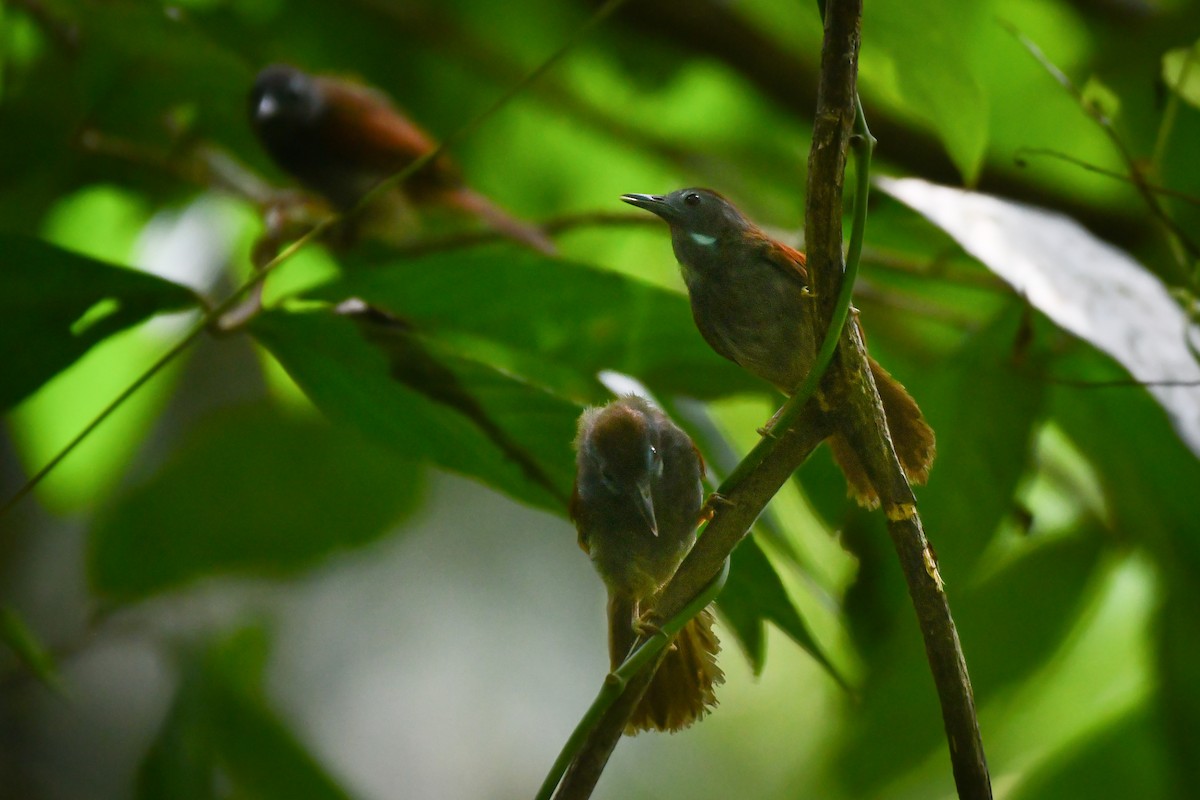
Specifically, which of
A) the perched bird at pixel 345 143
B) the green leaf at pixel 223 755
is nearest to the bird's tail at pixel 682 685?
the green leaf at pixel 223 755

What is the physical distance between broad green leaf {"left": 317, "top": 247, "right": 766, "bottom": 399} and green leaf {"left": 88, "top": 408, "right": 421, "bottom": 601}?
0.64 meters

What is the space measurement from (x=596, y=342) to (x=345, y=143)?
75 centimetres

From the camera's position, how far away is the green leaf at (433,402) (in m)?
0.62

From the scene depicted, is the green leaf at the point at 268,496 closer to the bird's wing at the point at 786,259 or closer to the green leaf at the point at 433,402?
the green leaf at the point at 433,402

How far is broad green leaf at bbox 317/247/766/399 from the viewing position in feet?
2.41

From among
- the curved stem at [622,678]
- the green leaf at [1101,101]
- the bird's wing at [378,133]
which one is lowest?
the curved stem at [622,678]

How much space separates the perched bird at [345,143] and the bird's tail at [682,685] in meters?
0.79

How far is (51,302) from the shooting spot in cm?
71

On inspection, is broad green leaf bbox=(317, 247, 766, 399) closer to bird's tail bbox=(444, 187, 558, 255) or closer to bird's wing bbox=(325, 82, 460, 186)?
bird's tail bbox=(444, 187, 558, 255)

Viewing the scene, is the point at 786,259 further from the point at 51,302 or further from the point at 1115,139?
the point at 51,302

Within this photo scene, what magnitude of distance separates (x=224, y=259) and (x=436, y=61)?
429mm

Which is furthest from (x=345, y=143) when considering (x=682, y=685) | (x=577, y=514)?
(x=682, y=685)

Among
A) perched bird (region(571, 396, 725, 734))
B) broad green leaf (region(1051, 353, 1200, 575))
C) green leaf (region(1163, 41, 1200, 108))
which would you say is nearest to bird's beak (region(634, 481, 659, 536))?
perched bird (region(571, 396, 725, 734))

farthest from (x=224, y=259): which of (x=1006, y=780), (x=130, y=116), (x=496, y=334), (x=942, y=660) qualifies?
(x=942, y=660)
